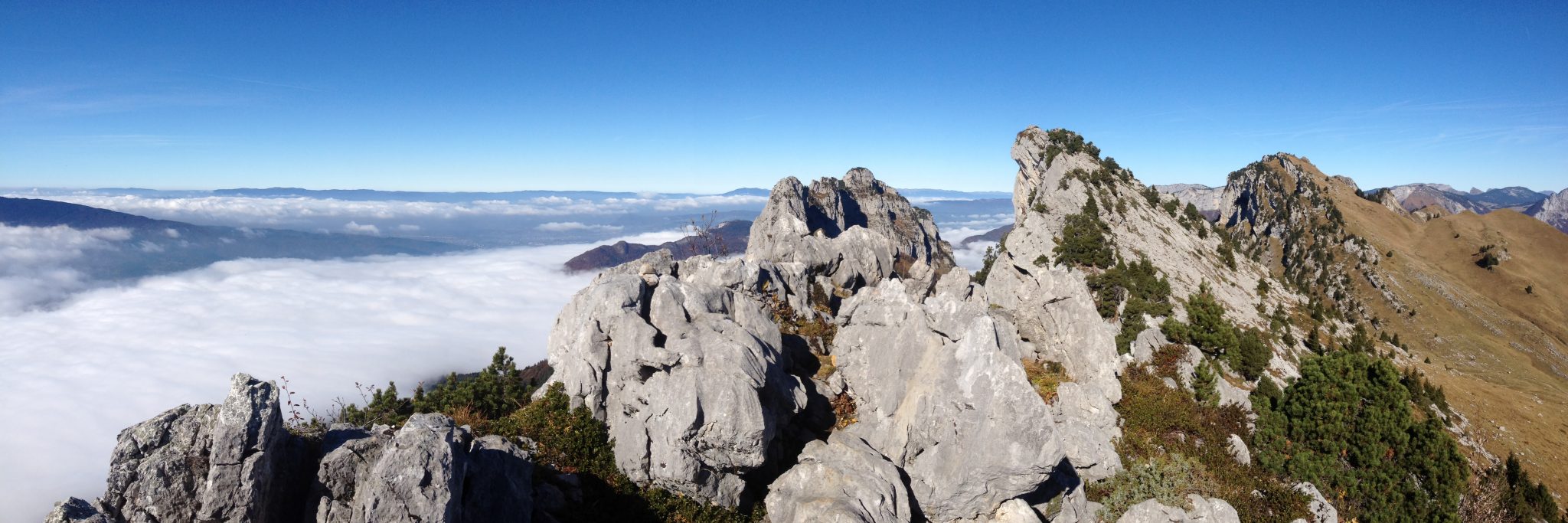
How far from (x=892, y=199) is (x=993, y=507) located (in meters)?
136

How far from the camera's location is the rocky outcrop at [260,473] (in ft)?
32.1

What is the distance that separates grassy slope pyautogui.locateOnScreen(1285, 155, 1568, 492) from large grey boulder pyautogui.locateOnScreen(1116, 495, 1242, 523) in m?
27.4

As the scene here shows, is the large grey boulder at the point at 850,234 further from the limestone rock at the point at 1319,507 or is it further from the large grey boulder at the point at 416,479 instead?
the limestone rock at the point at 1319,507

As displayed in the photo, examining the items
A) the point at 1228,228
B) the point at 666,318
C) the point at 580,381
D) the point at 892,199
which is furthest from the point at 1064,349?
the point at 892,199

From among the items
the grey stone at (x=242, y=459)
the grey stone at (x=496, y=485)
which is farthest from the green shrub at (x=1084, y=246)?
the grey stone at (x=242, y=459)

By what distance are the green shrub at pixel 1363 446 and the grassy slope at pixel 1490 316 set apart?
18016 millimetres

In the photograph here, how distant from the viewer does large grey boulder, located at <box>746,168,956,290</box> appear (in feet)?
115

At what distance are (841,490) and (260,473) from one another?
11694 mm

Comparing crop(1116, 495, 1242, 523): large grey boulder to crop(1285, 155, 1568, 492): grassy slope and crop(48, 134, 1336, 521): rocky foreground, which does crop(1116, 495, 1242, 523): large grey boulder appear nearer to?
crop(48, 134, 1336, 521): rocky foreground

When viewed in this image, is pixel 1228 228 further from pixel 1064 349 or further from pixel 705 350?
pixel 705 350

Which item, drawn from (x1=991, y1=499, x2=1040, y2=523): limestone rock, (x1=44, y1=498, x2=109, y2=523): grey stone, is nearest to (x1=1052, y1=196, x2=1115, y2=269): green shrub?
(x1=991, y1=499, x2=1040, y2=523): limestone rock

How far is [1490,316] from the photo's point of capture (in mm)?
64438

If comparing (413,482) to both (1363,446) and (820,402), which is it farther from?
(1363,446)

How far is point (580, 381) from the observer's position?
18.2 meters
